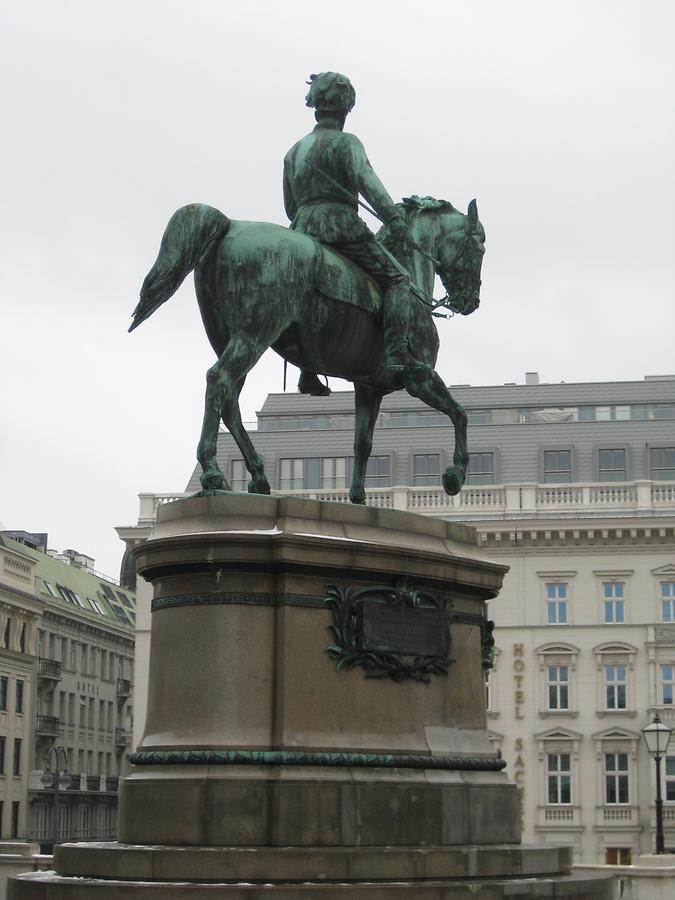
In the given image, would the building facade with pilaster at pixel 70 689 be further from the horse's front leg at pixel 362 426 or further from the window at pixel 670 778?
the horse's front leg at pixel 362 426

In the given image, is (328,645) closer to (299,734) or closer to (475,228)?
(299,734)

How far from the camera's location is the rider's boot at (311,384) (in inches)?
570

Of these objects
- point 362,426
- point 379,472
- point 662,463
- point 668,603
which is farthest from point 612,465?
point 362,426

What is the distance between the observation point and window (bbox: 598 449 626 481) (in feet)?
234

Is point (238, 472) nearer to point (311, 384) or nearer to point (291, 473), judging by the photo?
point (291, 473)

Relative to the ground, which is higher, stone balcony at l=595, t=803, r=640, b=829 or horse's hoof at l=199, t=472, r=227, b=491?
horse's hoof at l=199, t=472, r=227, b=491

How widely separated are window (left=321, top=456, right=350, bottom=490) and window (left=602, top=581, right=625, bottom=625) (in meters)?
13.3

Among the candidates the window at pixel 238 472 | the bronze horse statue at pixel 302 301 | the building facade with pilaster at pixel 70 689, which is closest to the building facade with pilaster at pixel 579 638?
the window at pixel 238 472

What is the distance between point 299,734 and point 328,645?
729mm

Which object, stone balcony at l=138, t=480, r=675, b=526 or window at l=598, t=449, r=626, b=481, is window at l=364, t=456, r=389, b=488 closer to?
stone balcony at l=138, t=480, r=675, b=526

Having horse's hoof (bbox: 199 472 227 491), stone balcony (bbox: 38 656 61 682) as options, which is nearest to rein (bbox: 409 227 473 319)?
horse's hoof (bbox: 199 472 227 491)

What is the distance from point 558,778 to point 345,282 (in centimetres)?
5312

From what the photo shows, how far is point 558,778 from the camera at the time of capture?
211 feet

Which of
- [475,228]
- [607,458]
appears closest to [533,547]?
[607,458]
